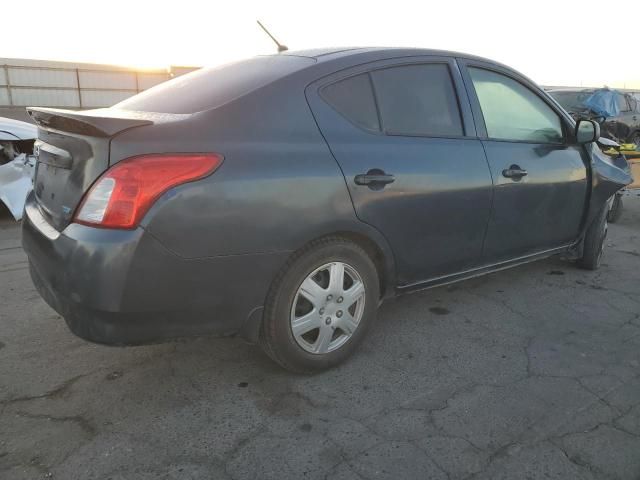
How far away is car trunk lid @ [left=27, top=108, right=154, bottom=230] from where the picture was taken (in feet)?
7.23

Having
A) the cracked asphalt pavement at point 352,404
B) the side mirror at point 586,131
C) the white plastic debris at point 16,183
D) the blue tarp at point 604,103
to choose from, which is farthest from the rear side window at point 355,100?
A: the blue tarp at point 604,103

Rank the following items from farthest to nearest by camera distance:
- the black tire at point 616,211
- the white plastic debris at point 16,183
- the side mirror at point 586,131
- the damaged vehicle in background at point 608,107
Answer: the damaged vehicle in background at point 608,107 → the black tire at point 616,211 → the white plastic debris at point 16,183 → the side mirror at point 586,131

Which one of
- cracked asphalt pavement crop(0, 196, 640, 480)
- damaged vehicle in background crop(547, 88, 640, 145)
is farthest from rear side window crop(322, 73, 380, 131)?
damaged vehicle in background crop(547, 88, 640, 145)

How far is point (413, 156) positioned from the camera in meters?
2.95

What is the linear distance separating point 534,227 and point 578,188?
0.58m

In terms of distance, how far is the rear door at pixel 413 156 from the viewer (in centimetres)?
273

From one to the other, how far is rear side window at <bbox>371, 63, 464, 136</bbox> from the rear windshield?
46cm

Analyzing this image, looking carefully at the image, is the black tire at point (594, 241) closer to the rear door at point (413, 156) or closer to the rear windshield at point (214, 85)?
the rear door at point (413, 156)

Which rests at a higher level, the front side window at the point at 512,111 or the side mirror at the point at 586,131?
the front side window at the point at 512,111

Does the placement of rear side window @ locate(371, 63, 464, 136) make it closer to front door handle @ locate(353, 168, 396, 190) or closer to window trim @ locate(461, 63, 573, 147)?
window trim @ locate(461, 63, 573, 147)

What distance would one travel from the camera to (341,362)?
115 inches

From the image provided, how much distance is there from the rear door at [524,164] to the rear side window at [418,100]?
0.20m

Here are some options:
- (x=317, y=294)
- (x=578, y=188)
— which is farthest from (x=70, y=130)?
(x=578, y=188)

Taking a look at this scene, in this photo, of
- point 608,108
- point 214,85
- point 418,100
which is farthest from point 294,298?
point 608,108
